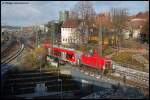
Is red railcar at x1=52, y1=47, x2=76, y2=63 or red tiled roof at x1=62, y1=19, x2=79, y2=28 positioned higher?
red tiled roof at x1=62, y1=19, x2=79, y2=28

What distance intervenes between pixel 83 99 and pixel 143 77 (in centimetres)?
322

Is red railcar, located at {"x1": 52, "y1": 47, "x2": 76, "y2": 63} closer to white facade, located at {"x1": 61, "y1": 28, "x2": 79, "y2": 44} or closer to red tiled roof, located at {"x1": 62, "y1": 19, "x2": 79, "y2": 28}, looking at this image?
white facade, located at {"x1": 61, "y1": 28, "x2": 79, "y2": 44}

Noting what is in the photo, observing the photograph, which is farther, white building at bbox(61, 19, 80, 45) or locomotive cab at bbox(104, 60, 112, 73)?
white building at bbox(61, 19, 80, 45)

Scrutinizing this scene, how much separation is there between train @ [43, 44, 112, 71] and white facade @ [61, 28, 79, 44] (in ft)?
14.0

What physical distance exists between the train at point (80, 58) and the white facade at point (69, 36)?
425 cm

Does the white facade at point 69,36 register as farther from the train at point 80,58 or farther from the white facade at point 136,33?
the train at point 80,58

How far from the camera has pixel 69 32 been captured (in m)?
21.4

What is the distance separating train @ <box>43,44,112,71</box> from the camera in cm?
1126

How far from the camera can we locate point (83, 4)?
57.4ft

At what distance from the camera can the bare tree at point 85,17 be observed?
17609 mm

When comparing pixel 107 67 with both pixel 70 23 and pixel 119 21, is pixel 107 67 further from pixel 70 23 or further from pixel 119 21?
pixel 70 23

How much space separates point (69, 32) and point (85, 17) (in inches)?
131

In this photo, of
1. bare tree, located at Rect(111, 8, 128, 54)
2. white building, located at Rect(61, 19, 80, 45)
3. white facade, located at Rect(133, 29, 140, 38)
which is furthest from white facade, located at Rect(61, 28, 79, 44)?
white facade, located at Rect(133, 29, 140, 38)

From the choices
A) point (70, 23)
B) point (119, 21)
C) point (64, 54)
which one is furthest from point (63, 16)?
point (64, 54)
